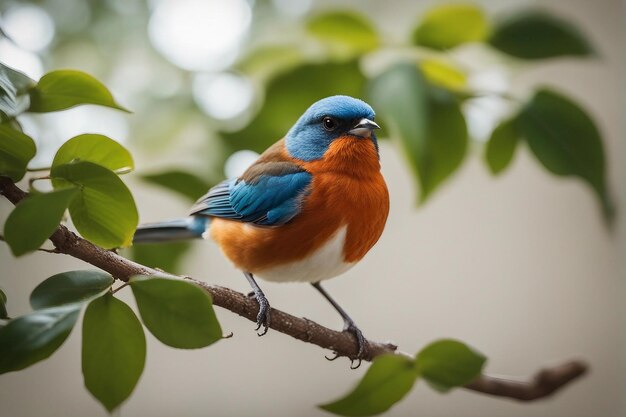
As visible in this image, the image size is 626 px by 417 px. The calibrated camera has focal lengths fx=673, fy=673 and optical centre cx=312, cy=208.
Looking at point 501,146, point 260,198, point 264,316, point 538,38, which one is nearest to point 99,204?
point 264,316

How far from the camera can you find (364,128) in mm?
950

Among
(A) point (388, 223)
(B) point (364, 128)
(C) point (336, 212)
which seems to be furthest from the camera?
(A) point (388, 223)

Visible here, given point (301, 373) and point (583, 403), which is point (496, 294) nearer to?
point (583, 403)

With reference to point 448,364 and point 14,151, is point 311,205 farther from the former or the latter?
point 14,151

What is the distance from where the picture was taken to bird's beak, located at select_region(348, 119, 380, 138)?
94 centimetres

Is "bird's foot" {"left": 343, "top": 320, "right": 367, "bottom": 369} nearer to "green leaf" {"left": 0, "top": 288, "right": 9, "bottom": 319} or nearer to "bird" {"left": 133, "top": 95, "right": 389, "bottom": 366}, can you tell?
"bird" {"left": 133, "top": 95, "right": 389, "bottom": 366}

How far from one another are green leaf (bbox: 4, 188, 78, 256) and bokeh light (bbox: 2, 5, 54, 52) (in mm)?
690

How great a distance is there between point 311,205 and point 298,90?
257 millimetres

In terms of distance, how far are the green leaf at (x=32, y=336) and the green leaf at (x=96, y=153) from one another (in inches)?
6.5

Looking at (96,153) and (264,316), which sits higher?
(96,153)

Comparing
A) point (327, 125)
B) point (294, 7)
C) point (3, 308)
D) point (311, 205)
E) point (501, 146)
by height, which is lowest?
point (3, 308)

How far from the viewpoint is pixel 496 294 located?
8.35ft

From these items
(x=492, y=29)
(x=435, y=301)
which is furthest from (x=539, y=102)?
(x=435, y=301)

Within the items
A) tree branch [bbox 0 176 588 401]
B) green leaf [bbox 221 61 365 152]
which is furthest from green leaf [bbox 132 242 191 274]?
tree branch [bbox 0 176 588 401]
